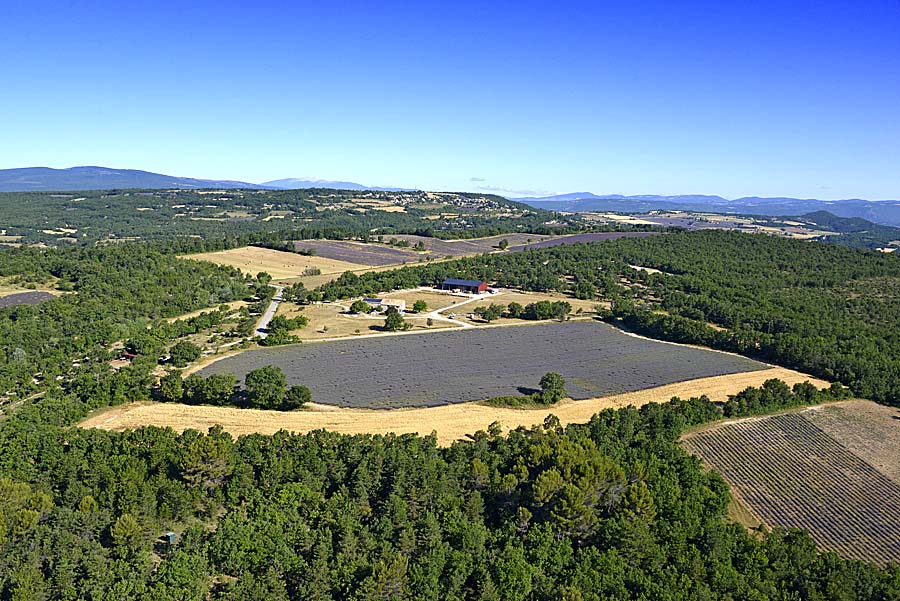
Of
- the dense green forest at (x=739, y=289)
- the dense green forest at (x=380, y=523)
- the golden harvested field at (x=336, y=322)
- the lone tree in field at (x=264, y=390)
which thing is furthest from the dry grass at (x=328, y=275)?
the dense green forest at (x=380, y=523)

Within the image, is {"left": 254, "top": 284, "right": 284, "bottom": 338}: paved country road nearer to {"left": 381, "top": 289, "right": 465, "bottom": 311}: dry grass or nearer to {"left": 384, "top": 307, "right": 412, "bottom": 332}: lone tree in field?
{"left": 384, "top": 307, "right": 412, "bottom": 332}: lone tree in field

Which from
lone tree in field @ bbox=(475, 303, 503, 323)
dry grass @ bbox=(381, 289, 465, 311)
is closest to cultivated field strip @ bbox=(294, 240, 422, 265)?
dry grass @ bbox=(381, 289, 465, 311)

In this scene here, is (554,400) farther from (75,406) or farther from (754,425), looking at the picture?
(75,406)

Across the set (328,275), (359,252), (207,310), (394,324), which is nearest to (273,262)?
(328,275)

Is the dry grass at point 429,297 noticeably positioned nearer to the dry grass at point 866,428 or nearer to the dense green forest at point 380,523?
the dense green forest at point 380,523

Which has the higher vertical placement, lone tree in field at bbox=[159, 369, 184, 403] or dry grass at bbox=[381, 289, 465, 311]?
dry grass at bbox=[381, 289, 465, 311]
